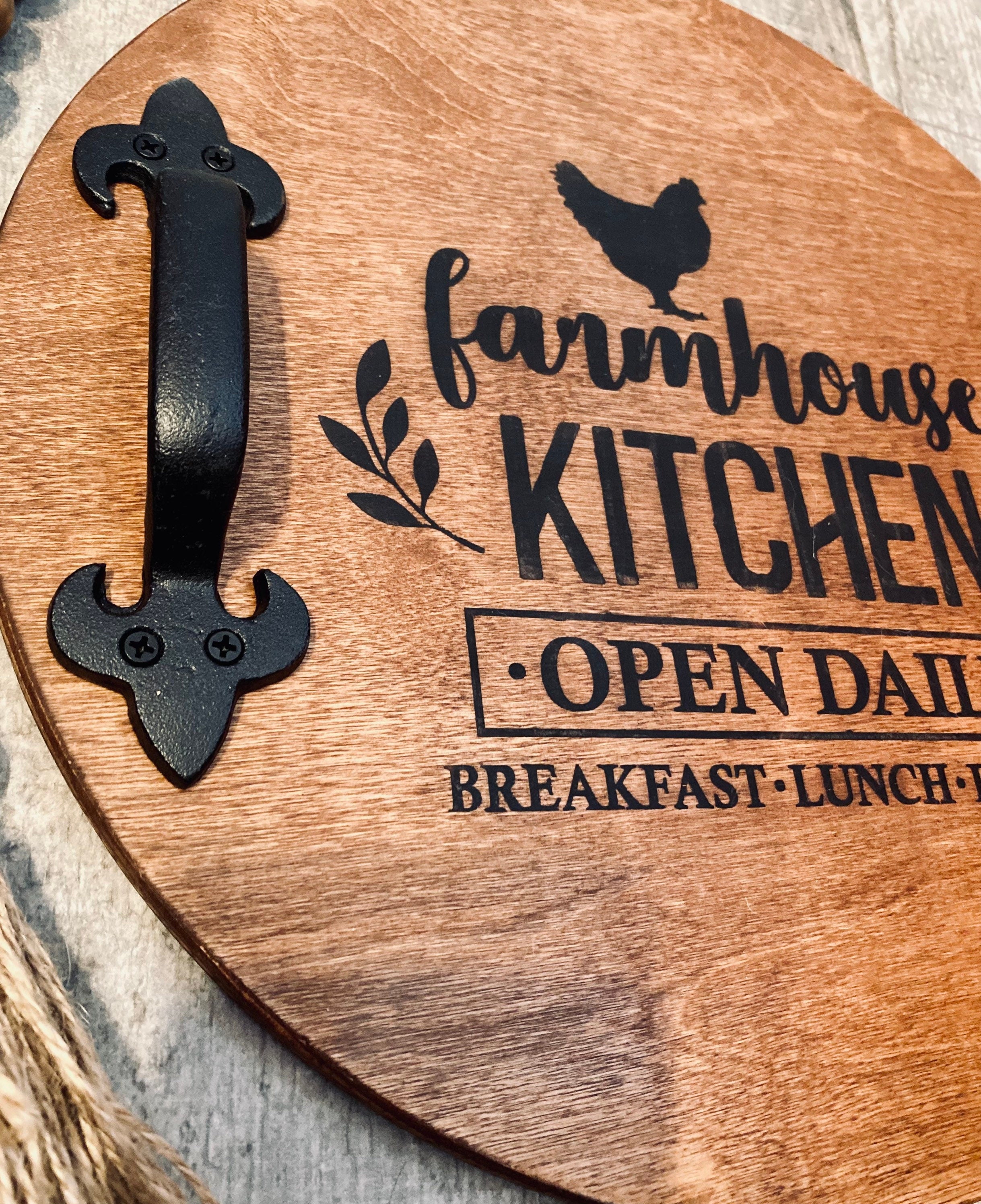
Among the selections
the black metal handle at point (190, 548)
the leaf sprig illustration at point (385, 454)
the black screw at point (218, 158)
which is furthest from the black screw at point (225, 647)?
the black screw at point (218, 158)

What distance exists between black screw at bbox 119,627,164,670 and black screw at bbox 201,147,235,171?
27 centimetres

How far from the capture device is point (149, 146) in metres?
0.58

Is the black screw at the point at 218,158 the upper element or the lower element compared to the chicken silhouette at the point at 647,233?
lower

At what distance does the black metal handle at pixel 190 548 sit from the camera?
1.54 ft

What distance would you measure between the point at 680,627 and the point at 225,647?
0.84 ft

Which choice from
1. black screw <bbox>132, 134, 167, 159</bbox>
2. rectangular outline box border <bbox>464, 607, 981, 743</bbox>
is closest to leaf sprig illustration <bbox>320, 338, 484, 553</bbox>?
rectangular outline box border <bbox>464, 607, 981, 743</bbox>

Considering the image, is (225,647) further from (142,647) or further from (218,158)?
(218,158)

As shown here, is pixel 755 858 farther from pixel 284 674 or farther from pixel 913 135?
pixel 913 135

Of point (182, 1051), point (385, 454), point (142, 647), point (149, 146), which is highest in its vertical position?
point (149, 146)

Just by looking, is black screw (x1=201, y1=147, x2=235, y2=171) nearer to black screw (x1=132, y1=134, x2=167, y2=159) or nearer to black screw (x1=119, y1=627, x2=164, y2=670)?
black screw (x1=132, y1=134, x2=167, y2=159)

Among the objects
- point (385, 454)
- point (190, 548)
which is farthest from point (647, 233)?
point (190, 548)

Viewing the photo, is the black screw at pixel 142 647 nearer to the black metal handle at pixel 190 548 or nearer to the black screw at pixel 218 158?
the black metal handle at pixel 190 548

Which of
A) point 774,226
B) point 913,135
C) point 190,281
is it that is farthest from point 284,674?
point 913,135

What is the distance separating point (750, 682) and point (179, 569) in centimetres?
32
